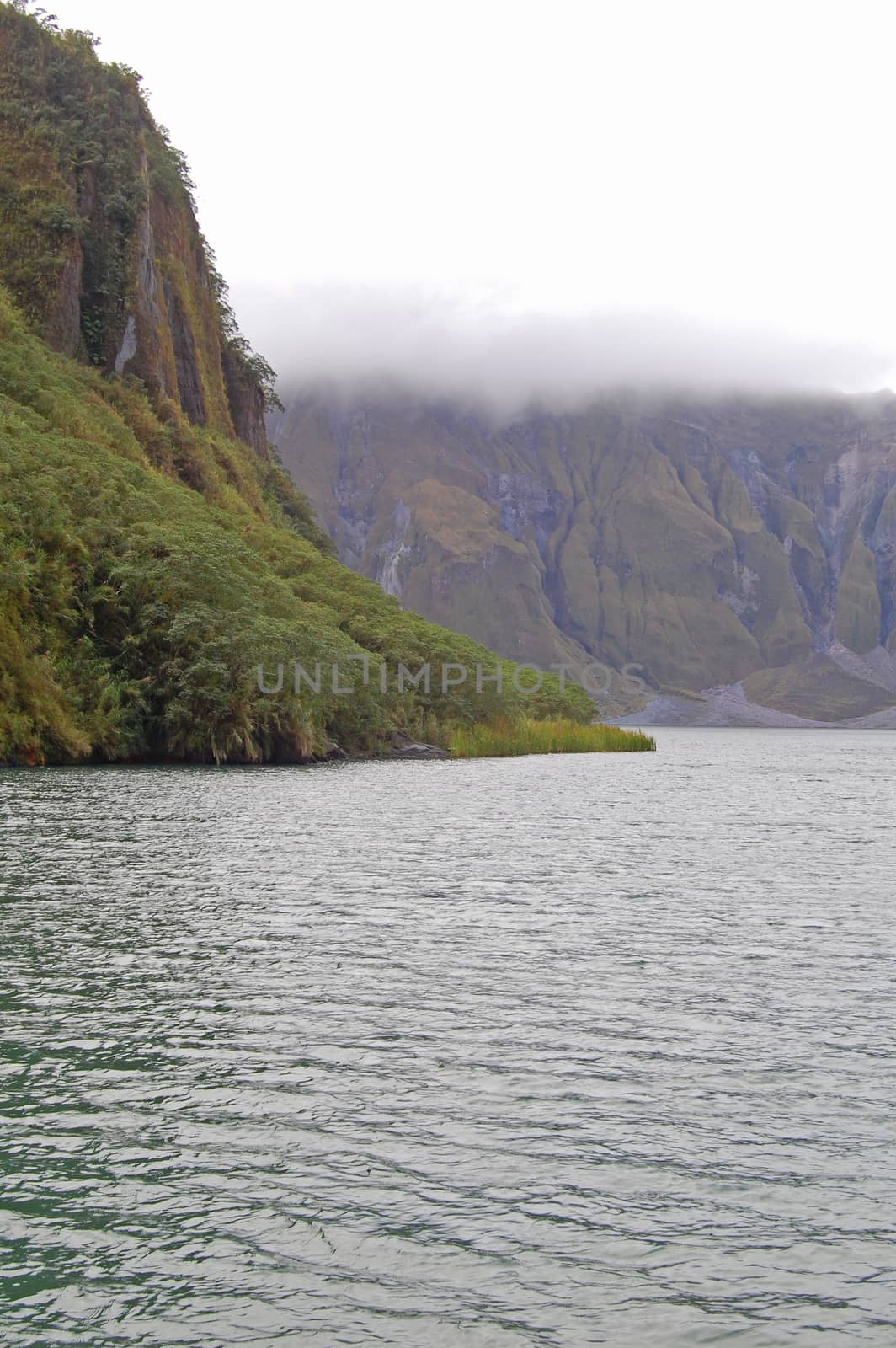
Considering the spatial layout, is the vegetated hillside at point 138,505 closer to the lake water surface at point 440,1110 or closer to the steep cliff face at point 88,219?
the steep cliff face at point 88,219

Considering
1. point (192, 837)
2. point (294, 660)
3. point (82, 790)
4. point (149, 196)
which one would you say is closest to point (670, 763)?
point (294, 660)

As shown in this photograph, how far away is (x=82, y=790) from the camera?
51906 mm

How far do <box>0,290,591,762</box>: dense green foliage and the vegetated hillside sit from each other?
0.16 metres

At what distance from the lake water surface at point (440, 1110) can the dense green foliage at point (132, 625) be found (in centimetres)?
4179

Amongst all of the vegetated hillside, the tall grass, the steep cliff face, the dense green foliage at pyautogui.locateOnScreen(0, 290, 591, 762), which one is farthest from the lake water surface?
the steep cliff face

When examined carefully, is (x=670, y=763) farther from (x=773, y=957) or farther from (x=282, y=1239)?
(x=282, y=1239)

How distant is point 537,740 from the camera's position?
110 m

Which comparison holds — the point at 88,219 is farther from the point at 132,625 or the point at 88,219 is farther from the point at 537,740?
the point at 537,740

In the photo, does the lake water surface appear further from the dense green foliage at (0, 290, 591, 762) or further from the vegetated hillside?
the vegetated hillside

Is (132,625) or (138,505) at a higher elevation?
(138,505)

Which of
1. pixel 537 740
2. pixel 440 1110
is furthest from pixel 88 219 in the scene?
pixel 440 1110

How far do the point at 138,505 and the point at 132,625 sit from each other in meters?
11.2

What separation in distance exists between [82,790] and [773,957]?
36498 mm

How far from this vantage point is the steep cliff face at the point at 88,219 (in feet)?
400
